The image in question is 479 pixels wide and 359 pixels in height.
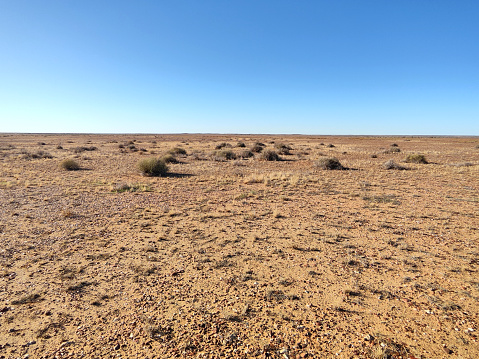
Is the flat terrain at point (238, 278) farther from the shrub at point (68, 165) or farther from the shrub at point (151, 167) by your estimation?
the shrub at point (68, 165)

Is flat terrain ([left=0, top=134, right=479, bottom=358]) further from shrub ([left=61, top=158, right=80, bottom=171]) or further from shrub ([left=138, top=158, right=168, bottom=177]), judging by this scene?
shrub ([left=61, top=158, right=80, bottom=171])

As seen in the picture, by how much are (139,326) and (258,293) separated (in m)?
2.13

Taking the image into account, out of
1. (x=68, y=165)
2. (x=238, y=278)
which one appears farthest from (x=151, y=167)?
(x=238, y=278)

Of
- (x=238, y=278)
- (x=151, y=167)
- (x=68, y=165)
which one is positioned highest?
(x=151, y=167)

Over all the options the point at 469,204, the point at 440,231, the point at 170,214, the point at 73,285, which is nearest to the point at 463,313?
the point at 440,231

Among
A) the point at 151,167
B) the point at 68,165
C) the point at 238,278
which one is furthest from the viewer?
the point at 68,165

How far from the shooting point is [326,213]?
A: 10.3m

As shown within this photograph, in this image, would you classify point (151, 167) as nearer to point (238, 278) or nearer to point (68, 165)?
point (68, 165)

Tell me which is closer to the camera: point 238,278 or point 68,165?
point 238,278

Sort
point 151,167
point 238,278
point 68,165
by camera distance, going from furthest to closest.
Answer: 1. point 68,165
2. point 151,167
3. point 238,278

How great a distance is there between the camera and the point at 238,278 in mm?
5641

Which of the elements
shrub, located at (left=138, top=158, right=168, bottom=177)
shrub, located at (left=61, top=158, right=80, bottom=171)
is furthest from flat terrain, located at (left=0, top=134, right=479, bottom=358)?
shrub, located at (left=61, top=158, right=80, bottom=171)

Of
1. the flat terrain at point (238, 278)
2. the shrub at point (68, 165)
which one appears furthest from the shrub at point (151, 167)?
the flat terrain at point (238, 278)

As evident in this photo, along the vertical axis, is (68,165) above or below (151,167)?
below
